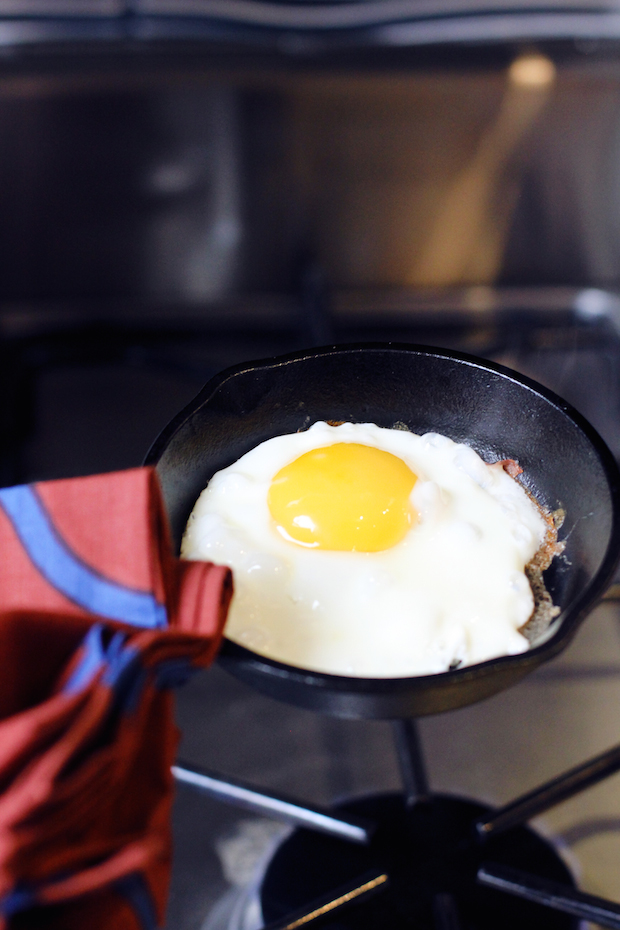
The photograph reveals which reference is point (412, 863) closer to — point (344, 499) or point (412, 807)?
point (412, 807)

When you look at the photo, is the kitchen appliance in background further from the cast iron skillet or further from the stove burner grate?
the cast iron skillet

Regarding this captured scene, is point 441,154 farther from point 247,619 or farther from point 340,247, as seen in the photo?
point 247,619

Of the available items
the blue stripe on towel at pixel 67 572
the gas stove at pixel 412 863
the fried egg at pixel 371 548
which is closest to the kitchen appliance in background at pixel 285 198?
the gas stove at pixel 412 863

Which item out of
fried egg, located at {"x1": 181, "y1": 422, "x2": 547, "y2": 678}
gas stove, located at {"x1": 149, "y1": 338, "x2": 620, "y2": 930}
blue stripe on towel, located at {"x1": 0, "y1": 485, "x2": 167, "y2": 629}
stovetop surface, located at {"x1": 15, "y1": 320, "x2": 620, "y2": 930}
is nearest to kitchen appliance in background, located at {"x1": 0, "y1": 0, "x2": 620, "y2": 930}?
stovetop surface, located at {"x1": 15, "y1": 320, "x2": 620, "y2": 930}

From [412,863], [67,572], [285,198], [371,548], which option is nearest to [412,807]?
[412,863]

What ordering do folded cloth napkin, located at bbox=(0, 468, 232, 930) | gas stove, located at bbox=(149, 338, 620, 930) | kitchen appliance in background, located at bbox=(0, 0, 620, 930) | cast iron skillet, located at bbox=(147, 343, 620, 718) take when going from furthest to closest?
kitchen appliance in background, located at bbox=(0, 0, 620, 930)
gas stove, located at bbox=(149, 338, 620, 930)
cast iron skillet, located at bbox=(147, 343, 620, 718)
folded cloth napkin, located at bbox=(0, 468, 232, 930)

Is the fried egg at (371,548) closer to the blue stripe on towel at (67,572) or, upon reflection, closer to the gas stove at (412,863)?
the blue stripe on towel at (67,572)

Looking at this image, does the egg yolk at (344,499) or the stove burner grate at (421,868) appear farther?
the stove burner grate at (421,868)
